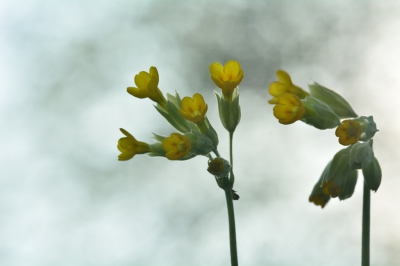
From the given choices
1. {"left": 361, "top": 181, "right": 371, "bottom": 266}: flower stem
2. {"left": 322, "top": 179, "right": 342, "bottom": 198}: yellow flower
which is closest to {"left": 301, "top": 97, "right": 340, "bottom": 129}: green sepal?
{"left": 322, "top": 179, "right": 342, "bottom": 198}: yellow flower

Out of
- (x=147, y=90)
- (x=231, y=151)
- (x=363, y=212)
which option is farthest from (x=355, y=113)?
(x=147, y=90)

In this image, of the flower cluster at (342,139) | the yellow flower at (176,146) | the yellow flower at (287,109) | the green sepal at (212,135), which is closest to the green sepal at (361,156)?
the flower cluster at (342,139)

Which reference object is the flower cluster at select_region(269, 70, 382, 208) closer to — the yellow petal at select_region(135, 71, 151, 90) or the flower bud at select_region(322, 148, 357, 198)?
the flower bud at select_region(322, 148, 357, 198)

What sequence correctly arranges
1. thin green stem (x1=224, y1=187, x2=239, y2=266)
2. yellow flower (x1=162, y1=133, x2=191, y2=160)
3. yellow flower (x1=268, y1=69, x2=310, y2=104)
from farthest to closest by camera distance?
1. yellow flower (x1=268, y1=69, x2=310, y2=104)
2. yellow flower (x1=162, y1=133, x2=191, y2=160)
3. thin green stem (x1=224, y1=187, x2=239, y2=266)

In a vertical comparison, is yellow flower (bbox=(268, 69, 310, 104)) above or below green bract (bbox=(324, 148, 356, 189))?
above

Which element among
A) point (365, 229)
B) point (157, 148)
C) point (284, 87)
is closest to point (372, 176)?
point (365, 229)

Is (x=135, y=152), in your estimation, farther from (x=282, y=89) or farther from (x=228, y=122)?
(x=282, y=89)
